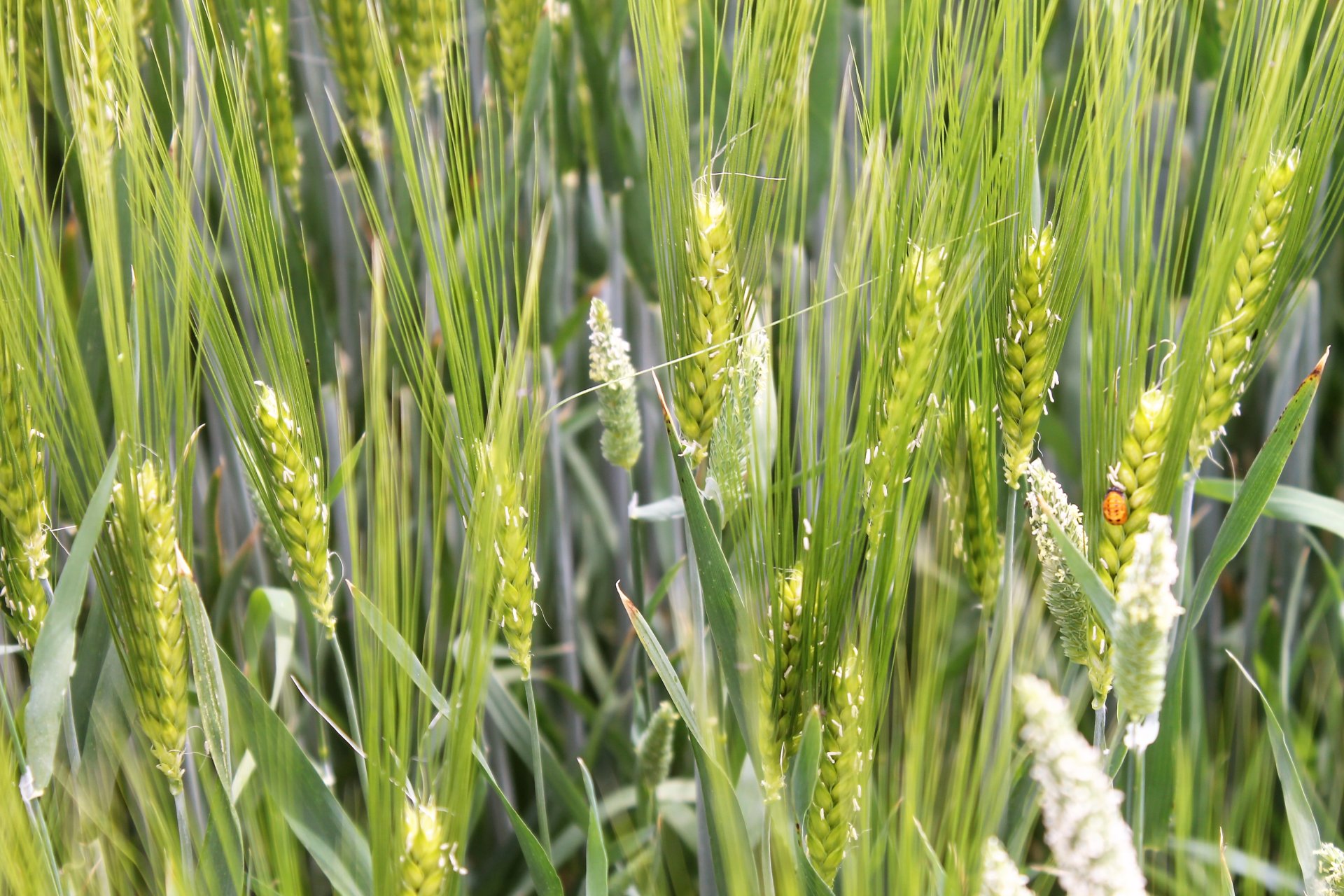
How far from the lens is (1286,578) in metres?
0.98

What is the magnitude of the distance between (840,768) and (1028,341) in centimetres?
22

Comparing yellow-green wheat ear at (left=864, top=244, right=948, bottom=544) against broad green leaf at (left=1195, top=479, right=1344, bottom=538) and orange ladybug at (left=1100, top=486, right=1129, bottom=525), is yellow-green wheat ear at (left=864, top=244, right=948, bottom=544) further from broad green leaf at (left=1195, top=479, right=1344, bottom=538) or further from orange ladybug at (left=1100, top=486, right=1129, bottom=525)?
broad green leaf at (left=1195, top=479, right=1344, bottom=538)

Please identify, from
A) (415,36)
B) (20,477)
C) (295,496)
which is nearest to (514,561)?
(295,496)

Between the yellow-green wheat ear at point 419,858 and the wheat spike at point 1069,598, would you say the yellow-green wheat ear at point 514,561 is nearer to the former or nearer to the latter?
the yellow-green wheat ear at point 419,858

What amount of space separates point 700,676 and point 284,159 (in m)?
0.54

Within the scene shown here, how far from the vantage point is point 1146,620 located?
0.37 metres

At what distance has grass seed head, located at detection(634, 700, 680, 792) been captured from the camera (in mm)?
678

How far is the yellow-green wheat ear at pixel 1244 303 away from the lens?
0.53 meters

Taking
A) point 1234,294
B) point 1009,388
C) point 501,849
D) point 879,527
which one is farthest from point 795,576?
point 501,849

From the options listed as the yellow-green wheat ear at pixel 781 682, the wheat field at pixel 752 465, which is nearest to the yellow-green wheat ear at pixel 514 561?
the wheat field at pixel 752 465

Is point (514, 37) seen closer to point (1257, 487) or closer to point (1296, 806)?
point (1257, 487)

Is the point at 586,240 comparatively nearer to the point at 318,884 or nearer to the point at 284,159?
the point at 284,159

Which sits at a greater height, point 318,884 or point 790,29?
point 790,29

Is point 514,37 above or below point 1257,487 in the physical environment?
above
